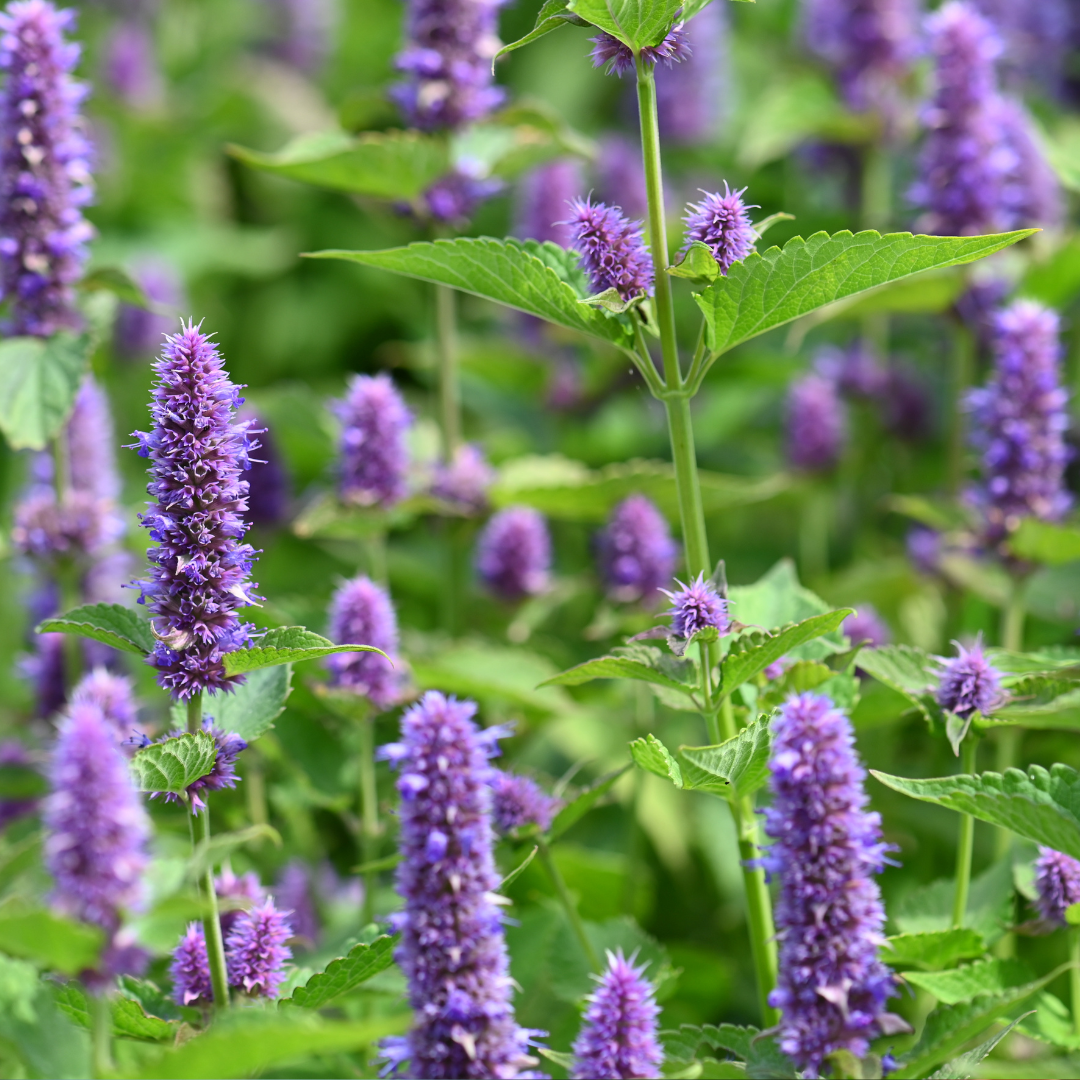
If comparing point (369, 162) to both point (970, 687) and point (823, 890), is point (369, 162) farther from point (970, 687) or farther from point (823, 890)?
point (823, 890)

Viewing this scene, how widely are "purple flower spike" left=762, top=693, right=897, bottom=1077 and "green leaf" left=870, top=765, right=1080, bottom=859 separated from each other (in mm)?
133

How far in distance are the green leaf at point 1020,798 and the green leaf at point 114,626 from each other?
94cm

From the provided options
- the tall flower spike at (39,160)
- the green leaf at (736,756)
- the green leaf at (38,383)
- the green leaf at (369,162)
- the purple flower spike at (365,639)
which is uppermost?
the green leaf at (369,162)

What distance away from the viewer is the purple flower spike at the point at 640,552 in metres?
3.13

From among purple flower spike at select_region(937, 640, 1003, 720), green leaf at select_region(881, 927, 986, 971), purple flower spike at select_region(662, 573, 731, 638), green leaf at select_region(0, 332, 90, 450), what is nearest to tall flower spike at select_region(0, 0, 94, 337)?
green leaf at select_region(0, 332, 90, 450)

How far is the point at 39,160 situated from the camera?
8.79ft

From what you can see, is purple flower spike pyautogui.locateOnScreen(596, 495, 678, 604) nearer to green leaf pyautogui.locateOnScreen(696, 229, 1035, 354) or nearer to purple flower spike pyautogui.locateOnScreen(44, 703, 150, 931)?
green leaf pyautogui.locateOnScreen(696, 229, 1035, 354)

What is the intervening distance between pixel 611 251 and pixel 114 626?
32.3 inches

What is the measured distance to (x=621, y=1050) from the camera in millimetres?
1611

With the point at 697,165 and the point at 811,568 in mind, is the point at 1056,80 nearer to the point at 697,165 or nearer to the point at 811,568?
the point at 697,165

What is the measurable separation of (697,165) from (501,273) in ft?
12.4

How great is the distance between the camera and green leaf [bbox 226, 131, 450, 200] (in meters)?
3.00

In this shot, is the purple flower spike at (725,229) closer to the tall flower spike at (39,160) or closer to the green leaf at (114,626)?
the green leaf at (114,626)

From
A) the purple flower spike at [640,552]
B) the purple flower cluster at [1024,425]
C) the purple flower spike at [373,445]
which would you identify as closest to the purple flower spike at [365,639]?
the purple flower spike at [373,445]
